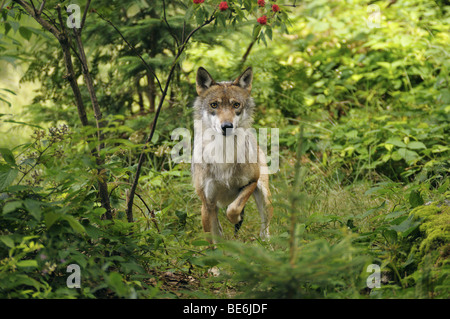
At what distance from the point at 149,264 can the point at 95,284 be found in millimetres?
705

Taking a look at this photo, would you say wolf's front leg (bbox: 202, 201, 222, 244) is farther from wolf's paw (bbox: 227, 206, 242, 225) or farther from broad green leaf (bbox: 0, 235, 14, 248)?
broad green leaf (bbox: 0, 235, 14, 248)

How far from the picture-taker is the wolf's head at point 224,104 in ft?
15.7

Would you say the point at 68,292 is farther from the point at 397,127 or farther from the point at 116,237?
the point at 397,127

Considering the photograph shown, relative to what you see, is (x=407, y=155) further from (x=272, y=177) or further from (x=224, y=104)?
(x=224, y=104)

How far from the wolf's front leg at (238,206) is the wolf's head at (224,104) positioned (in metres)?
0.69

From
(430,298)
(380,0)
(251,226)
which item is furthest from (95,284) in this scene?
(380,0)

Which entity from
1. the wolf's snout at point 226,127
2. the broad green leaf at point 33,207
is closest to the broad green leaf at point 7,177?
the broad green leaf at point 33,207

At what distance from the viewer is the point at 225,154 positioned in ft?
16.4

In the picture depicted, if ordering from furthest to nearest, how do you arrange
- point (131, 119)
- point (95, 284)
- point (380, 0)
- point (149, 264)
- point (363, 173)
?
point (380, 0) < point (131, 119) < point (363, 173) < point (149, 264) < point (95, 284)

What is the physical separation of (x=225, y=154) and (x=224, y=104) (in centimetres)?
55

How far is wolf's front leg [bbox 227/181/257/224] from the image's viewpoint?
187 inches

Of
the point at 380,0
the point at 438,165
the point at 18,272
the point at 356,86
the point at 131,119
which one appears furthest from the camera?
the point at 380,0

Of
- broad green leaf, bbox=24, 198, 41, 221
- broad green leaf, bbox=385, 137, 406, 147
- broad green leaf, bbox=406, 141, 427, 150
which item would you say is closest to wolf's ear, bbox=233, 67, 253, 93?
broad green leaf, bbox=385, 137, 406, 147

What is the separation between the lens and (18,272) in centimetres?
242
